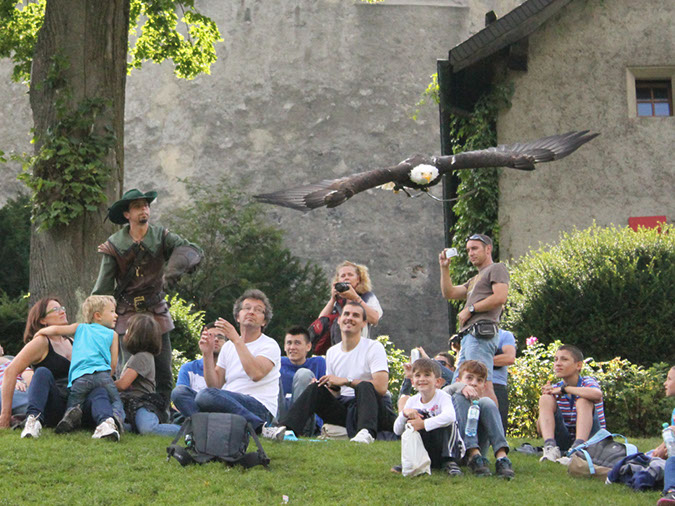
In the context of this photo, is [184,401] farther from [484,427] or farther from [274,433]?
[484,427]

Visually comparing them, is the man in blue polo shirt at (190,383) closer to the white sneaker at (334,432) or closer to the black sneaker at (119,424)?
the black sneaker at (119,424)

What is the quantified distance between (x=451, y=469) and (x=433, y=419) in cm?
37

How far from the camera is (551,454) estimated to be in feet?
24.2

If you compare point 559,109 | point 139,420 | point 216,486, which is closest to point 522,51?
point 559,109

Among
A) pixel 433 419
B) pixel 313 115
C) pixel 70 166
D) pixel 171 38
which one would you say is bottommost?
pixel 433 419

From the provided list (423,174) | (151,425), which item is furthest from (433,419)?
(423,174)

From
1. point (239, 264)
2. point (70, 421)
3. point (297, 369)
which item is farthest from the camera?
point (239, 264)

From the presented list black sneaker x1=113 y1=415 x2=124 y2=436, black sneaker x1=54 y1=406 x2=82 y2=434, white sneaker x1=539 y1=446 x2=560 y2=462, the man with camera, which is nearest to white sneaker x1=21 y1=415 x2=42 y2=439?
black sneaker x1=54 y1=406 x2=82 y2=434

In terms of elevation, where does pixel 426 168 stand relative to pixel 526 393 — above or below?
above

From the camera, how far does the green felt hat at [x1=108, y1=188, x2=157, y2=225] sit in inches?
321

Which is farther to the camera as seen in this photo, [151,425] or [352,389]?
[352,389]

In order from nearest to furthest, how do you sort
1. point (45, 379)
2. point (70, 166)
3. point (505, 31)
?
point (45, 379) → point (70, 166) → point (505, 31)

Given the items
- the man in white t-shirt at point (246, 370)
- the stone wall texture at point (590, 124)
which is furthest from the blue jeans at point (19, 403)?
the stone wall texture at point (590, 124)

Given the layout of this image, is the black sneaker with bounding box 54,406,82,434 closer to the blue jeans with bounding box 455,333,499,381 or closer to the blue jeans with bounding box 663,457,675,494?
the blue jeans with bounding box 455,333,499,381
